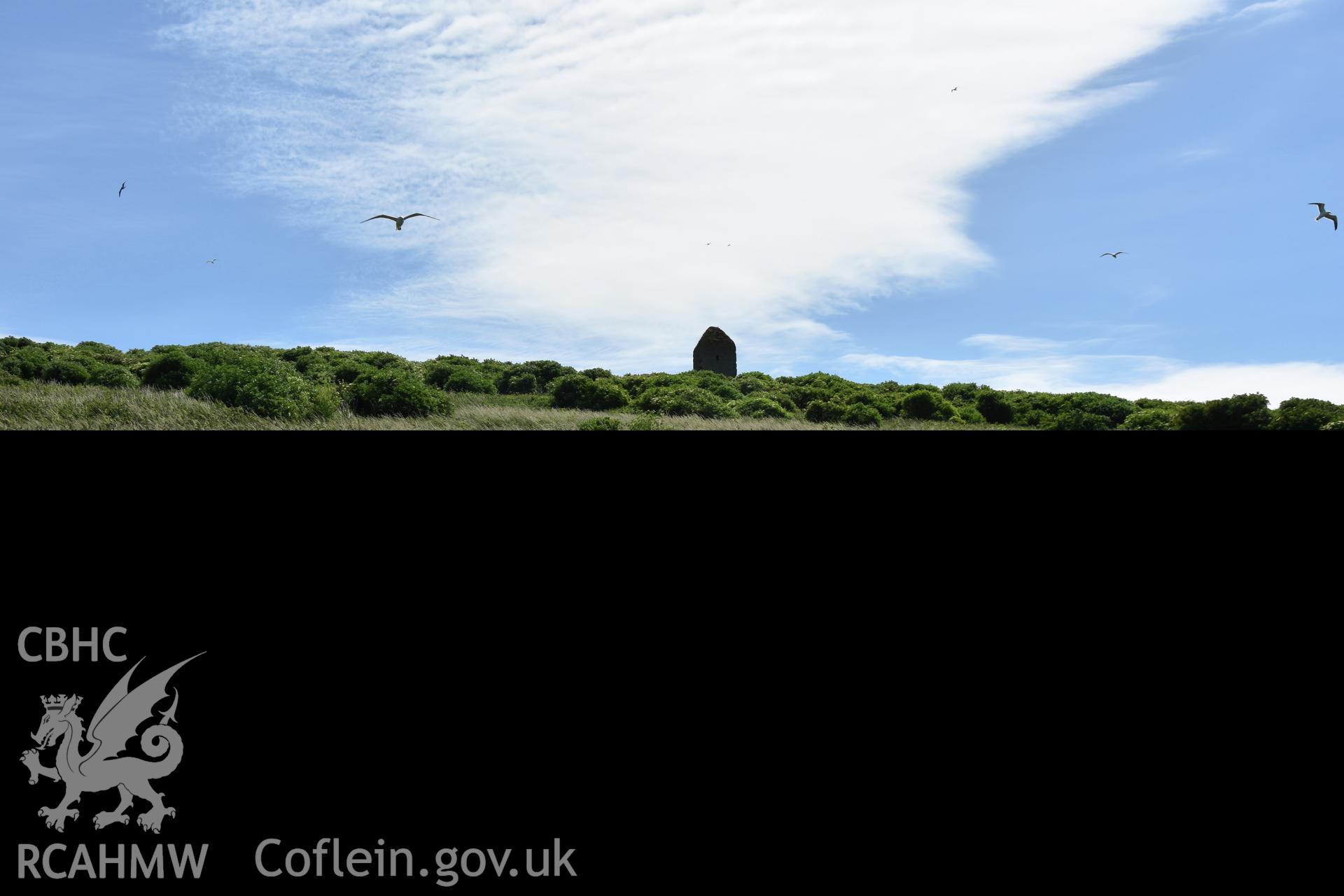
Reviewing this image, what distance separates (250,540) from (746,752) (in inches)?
127

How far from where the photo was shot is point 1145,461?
16.4 feet

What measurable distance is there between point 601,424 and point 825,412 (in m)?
13.8

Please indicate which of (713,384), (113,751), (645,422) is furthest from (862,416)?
(113,751)

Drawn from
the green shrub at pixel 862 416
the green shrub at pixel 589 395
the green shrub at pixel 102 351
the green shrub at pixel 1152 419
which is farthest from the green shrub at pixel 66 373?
the green shrub at pixel 1152 419

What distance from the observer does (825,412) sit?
102 feet

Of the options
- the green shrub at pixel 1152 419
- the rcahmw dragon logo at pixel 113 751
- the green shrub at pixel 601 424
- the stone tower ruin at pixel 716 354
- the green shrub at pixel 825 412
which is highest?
the stone tower ruin at pixel 716 354

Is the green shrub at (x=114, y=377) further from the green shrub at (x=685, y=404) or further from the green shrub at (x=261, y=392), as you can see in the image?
the green shrub at (x=685, y=404)

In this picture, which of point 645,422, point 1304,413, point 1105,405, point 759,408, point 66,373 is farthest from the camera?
point 1105,405

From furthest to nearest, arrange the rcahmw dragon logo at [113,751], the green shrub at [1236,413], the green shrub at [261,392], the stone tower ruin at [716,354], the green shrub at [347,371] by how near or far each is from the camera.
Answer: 1. the stone tower ruin at [716,354]
2. the green shrub at [347,371]
3. the green shrub at [1236,413]
4. the green shrub at [261,392]
5. the rcahmw dragon logo at [113,751]

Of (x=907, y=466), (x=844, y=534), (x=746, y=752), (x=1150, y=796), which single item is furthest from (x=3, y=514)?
(x=1150, y=796)

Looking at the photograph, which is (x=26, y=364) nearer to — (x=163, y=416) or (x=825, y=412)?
(x=163, y=416)

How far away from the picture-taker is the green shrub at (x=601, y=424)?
19188 millimetres

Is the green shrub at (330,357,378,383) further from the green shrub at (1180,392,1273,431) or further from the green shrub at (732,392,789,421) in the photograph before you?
the green shrub at (1180,392,1273,431)

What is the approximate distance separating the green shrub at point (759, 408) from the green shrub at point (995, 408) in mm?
9859
